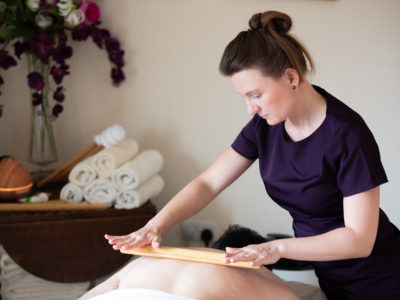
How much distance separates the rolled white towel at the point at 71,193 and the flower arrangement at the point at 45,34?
1.15ft

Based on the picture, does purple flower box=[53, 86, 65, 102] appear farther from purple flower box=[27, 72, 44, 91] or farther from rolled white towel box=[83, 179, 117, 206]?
rolled white towel box=[83, 179, 117, 206]

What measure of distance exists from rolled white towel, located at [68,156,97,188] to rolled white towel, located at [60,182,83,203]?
19 mm

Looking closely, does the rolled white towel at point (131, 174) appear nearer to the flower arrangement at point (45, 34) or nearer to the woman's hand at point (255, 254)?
the flower arrangement at point (45, 34)

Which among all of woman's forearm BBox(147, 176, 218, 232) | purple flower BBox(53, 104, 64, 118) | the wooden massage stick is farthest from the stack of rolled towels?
the wooden massage stick

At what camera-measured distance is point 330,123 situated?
4.01 ft

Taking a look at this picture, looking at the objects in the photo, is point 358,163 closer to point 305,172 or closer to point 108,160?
point 305,172

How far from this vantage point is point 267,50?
1.17 metres

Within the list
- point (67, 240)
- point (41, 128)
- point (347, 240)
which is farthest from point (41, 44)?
point (347, 240)

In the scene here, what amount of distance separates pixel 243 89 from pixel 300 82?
156mm

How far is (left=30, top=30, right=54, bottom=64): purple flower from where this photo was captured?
204 centimetres

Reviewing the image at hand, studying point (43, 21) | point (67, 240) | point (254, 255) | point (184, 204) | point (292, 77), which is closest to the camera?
point (254, 255)

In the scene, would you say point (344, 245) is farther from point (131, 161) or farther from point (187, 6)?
point (187, 6)

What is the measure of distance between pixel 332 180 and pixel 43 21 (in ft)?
4.62

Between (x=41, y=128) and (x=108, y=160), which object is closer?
(x=108, y=160)
